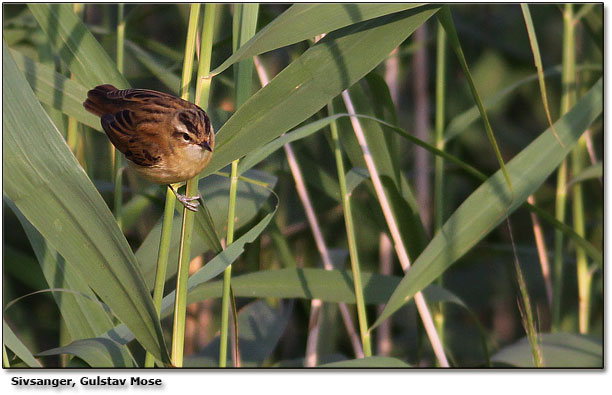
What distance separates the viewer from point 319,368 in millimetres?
1382

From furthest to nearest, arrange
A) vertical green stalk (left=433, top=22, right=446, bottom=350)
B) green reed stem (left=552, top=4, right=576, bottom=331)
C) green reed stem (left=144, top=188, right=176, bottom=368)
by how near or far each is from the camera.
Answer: green reed stem (left=552, top=4, right=576, bottom=331), vertical green stalk (left=433, top=22, right=446, bottom=350), green reed stem (left=144, top=188, right=176, bottom=368)

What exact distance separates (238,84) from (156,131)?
7.9 inches

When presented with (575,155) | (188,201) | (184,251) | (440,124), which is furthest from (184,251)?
(575,155)

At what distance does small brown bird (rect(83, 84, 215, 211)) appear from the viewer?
4.04ft

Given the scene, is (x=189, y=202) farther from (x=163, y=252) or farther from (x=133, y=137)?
(x=133, y=137)

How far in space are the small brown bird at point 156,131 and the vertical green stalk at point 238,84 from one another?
0.32 feet

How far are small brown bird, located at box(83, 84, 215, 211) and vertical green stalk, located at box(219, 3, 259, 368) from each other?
0.10 m

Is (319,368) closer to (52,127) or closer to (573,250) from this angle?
(52,127)

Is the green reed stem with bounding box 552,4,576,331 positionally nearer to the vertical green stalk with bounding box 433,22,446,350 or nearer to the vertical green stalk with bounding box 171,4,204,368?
the vertical green stalk with bounding box 433,22,446,350

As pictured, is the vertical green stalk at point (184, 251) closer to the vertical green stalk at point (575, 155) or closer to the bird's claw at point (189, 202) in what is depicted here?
the bird's claw at point (189, 202)

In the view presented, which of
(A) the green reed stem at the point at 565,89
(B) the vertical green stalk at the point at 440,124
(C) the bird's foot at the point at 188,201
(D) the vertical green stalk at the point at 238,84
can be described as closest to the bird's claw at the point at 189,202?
(C) the bird's foot at the point at 188,201

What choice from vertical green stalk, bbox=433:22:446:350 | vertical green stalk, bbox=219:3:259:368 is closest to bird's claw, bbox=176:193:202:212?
vertical green stalk, bbox=219:3:259:368

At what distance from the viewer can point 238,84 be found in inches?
51.6

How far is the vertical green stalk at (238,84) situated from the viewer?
1288 millimetres
